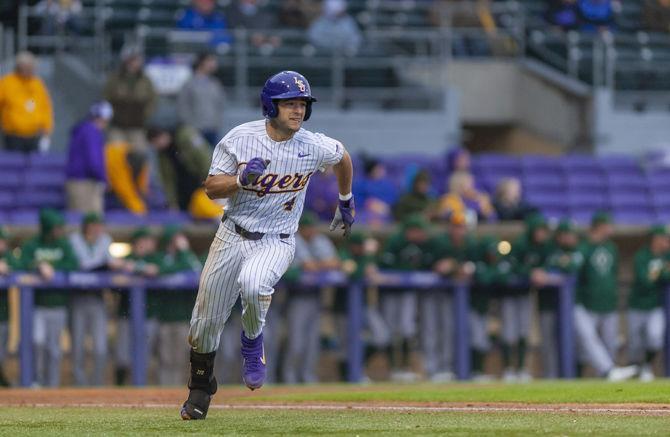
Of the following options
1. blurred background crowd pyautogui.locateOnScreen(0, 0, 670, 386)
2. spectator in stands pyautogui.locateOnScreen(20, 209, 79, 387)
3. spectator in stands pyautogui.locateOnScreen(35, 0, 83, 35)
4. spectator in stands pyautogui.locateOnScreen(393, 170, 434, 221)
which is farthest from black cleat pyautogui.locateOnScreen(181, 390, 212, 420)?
spectator in stands pyautogui.locateOnScreen(35, 0, 83, 35)

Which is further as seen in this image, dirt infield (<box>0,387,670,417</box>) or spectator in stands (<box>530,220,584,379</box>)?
spectator in stands (<box>530,220,584,379</box>)

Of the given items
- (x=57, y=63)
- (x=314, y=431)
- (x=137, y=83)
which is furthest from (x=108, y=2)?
(x=314, y=431)

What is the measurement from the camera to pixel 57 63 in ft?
59.5

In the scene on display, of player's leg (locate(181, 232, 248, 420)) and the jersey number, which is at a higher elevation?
the jersey number

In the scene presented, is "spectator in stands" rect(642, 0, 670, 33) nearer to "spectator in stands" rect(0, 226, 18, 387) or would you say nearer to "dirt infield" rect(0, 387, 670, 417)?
"spectator in stands" rect(0, 226, 18, 387)

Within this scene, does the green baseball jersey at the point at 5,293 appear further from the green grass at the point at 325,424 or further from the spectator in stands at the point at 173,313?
the green grass at the point at 325,424

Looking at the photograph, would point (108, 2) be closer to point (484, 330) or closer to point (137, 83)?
point (137, 83)

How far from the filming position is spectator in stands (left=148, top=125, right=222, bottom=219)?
1606cm

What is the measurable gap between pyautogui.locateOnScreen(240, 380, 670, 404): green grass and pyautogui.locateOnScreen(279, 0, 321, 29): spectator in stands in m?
8.01

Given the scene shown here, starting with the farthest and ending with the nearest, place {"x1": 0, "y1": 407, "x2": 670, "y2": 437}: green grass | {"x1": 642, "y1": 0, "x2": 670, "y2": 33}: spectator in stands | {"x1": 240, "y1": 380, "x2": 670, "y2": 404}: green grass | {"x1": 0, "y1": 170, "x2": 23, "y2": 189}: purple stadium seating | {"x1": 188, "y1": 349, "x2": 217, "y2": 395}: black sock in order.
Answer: {"x1": 642, "y1": 0, "x2": 670, "y2": 33}: spectator in stands < {"x1": 0, "y1": 170, "x2": 23, "y2": 189}: purple stadium seating < {"x1": 240, "y1": 380, "x2": 670, "y2": 404}: green grass < {"x1": 188, "y1": 349, "x2": 217, "y2": 395}: black sock < {"x1": 0, "y1": 407, "x2": 670, "y2": 437}: green grass

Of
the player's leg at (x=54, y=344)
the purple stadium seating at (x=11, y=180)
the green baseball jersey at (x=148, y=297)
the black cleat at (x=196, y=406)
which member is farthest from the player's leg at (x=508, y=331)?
the black cleat at (x=196, y=406)

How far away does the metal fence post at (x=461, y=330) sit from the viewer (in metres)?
14.9

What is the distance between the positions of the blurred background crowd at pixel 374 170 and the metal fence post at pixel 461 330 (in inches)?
4.7

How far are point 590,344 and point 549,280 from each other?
80 cm
